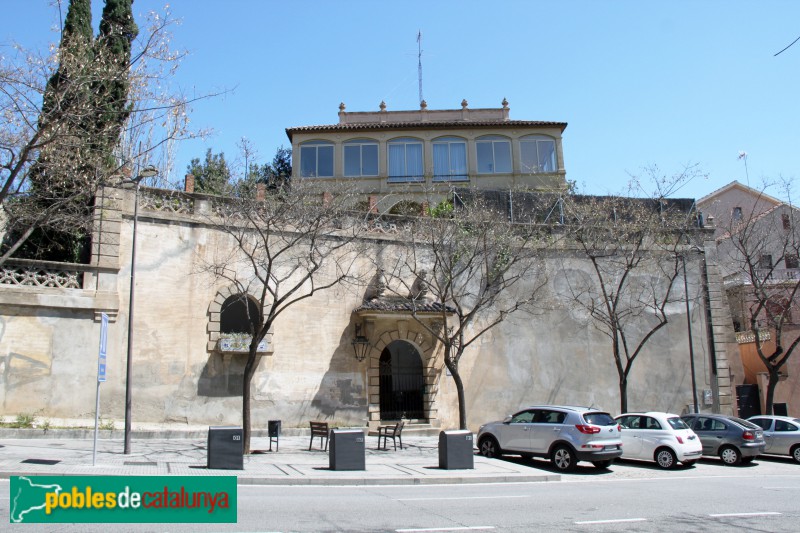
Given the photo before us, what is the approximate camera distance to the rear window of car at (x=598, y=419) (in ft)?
53.8

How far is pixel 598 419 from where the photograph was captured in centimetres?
1653

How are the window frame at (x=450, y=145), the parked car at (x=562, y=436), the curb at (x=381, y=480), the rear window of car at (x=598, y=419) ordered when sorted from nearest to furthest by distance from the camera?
the curb at (x=381, y=480), the parked car at (x=562, y=436), the rear window of car at (x=598, y=419), the window frame at (x=450, y=145)

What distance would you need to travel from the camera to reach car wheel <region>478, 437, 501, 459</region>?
A: 18.4 meters

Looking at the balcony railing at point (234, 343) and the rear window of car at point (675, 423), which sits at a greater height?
the balcony railing at point (234, 343)

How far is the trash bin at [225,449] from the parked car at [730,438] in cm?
1401

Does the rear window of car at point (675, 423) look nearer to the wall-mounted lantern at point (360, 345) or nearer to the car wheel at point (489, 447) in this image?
the car wheel at point (489, 447)

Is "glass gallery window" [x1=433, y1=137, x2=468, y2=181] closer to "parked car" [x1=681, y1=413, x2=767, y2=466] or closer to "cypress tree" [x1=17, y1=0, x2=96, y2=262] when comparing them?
"cypress tree" [x1=17, y1=0, x2=96, y2=262]

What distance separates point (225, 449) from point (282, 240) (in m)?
9.67

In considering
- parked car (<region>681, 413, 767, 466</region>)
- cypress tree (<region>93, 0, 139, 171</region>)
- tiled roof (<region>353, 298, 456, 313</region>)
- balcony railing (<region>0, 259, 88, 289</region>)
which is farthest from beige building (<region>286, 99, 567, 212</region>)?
parked car (<region>681, 413, 767, 466</region>)

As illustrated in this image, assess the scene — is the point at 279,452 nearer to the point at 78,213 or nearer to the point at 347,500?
the point at 347,500

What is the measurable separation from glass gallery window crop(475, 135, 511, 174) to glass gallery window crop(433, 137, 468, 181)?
941 mm

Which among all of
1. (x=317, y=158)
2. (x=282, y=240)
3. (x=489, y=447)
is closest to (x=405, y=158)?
(x=317, y=158)

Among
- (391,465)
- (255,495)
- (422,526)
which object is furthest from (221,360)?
(422,526)

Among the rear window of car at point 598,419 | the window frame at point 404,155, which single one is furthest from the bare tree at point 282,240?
the window frame at point 404,155
